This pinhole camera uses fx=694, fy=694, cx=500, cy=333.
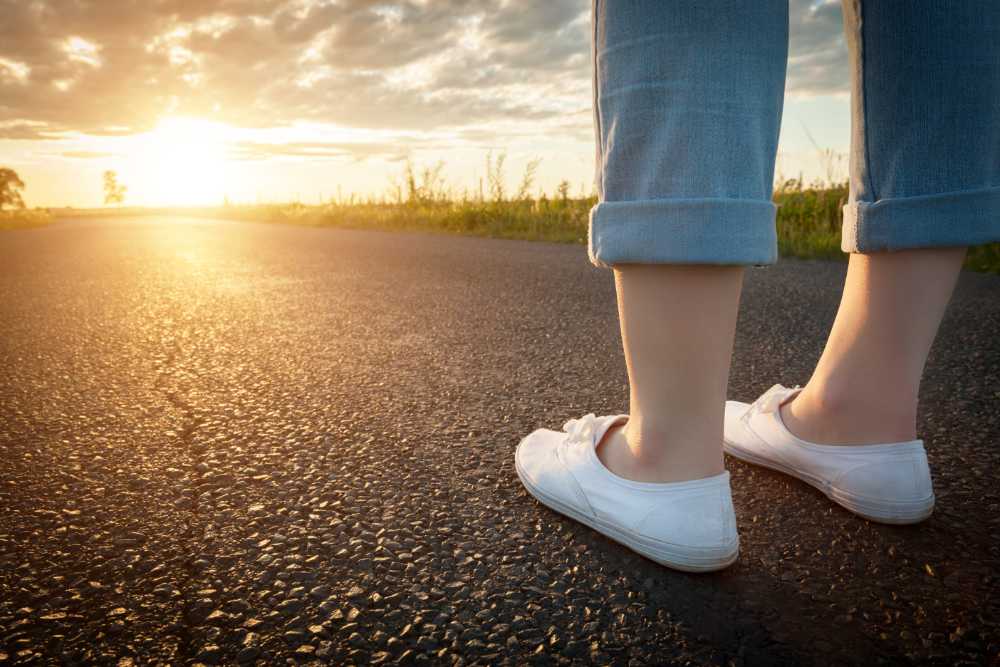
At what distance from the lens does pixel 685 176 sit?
3.15 feet

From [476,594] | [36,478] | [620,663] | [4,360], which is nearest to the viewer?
[620,663]

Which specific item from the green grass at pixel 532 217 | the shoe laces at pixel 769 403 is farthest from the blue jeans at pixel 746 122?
the green grass at pixel 532 217

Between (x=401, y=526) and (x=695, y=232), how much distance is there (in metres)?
0.69

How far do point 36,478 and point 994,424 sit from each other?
2.14m

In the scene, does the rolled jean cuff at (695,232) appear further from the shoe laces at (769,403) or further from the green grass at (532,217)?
the green grass at (532,217)

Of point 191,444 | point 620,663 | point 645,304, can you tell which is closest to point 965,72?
point 645,304

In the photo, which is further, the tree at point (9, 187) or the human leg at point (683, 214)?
the tree at point (9, 187)

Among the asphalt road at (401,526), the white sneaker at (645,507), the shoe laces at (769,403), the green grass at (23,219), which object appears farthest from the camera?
the green grass at (23,219)

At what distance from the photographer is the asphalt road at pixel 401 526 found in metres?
0.93

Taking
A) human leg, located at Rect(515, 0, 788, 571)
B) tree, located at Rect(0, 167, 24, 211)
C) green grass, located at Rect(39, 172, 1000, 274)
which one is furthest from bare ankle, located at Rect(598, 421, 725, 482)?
tree, located at Rect(0, 167, 24, 211)

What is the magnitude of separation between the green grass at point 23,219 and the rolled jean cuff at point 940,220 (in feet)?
45.6

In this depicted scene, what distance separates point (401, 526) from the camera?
120 centimetres

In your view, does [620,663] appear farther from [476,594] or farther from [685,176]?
[685,176]

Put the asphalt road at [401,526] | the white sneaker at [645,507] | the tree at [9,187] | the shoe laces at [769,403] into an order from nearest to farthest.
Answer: the asphalt road at [401,526], the white sneaker at [645,507], the shoe laces at [769,403], the tree at [9,187]
